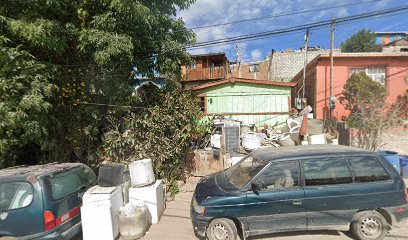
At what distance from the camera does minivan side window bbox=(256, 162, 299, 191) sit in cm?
413

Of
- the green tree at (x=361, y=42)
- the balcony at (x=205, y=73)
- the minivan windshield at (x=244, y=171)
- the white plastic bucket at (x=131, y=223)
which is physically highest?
the green tree at (x=361, y=42)

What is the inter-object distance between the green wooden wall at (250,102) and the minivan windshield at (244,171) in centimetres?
873

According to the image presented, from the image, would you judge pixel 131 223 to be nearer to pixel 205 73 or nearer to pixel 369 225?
pixel 369 225

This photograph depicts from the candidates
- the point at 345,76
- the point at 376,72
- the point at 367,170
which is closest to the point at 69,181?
the point at 367,170

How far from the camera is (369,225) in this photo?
4.14m

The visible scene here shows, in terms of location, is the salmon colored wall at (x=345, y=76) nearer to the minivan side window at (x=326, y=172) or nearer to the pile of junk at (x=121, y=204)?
the minivan side window at (x=326, y=172)

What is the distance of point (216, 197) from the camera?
416 centimetres

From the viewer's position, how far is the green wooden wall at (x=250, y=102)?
44.8 feet

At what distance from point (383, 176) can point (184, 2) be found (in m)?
6.24

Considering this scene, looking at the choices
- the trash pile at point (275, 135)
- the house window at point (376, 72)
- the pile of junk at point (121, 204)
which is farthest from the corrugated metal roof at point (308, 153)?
the house window at point (376, 72)

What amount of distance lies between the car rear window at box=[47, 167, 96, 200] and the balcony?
63.2ft

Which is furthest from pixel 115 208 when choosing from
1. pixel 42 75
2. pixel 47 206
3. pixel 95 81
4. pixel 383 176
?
pixel 383 176

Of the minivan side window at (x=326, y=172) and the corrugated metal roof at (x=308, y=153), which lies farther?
the corrugated metal roof at (x=308, y=153)

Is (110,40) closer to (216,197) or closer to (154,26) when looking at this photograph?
(154,26)
